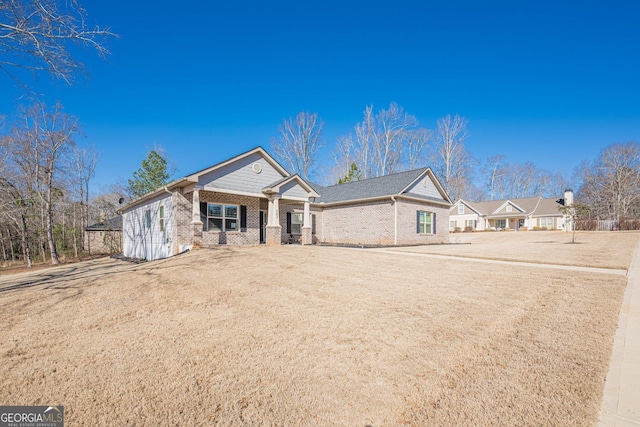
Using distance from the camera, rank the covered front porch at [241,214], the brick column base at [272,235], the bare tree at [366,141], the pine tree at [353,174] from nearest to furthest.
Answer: the covered front porch at [241,214], the brick column base at [272,235], the pine tree at [353,174], the bare tree at [366,141]

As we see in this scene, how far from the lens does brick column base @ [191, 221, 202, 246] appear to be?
1221 centimetres

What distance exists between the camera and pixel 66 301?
533cm

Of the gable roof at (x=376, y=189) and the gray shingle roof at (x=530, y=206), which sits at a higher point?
the gable roof at (x=376, y=189)

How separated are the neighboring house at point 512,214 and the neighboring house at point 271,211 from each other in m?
23.4

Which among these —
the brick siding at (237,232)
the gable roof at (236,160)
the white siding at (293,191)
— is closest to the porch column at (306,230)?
the white siding at (293,191)

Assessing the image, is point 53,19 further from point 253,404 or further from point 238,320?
point 253,404

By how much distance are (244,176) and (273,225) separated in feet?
9.17

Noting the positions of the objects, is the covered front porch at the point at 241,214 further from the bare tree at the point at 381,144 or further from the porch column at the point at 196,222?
the bare tree at the point at 381,144

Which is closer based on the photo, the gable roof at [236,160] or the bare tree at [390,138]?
the gable roof at [236,160]

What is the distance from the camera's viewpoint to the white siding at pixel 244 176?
514 inches

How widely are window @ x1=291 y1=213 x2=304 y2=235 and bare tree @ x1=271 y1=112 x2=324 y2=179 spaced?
14.1 m

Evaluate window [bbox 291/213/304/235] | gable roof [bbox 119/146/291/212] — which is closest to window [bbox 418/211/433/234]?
window [bbox 291/213/304/235]

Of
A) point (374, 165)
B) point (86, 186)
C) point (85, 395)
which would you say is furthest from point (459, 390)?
point (86, 186)

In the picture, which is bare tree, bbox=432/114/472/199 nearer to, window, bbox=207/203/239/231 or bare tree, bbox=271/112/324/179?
bare tree, bbox=271/112/324/179
